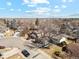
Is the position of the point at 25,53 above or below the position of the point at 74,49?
below

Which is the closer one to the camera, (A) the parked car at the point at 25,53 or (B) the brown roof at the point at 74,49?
(B) the brown roof at the point at 74,49

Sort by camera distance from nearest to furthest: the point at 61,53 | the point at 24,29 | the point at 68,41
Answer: the point at 61,53, the point at 68,41, the point at 24,29

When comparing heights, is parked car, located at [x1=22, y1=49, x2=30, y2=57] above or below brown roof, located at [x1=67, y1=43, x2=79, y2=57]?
below

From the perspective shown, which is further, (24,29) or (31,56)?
(24,29)

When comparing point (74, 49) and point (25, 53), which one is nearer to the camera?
point (74, 49)

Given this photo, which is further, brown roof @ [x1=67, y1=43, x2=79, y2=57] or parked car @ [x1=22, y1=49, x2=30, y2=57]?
parked car @ [x1=22, y1=49, x2=30, y2=57]

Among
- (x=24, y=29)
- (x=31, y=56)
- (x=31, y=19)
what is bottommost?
(x=31, y=56)

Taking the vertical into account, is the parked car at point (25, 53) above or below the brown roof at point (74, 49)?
below

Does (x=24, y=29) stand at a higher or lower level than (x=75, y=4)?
lower

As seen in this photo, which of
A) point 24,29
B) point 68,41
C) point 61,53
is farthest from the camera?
point 24,29

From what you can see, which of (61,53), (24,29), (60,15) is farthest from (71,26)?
(24,29)

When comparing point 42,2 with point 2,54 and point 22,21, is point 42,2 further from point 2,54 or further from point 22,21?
point 2,54
